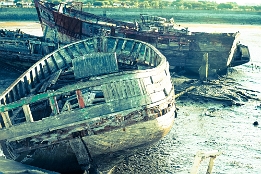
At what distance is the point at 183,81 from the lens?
19.1 metres

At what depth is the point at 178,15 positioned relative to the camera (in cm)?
5856

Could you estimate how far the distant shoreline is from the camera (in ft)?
177

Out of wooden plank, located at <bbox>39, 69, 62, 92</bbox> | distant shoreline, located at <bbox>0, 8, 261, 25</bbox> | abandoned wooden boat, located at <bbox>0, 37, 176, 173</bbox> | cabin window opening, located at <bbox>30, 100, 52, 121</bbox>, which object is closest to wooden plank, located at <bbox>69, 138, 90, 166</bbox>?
abandoned wooden boat, located at <bbox>0, 37, 176, 173</bbox>

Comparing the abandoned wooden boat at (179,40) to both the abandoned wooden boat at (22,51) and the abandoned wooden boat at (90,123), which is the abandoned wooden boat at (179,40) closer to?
the abandoned wooden boat at (22,51)

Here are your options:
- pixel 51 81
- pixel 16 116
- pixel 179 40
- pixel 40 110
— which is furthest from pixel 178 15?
pixel 16 116

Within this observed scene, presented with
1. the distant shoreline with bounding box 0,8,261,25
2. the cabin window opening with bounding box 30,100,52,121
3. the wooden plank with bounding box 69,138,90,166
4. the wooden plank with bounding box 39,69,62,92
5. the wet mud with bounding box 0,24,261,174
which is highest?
the distant shoreline with bounding box 0,8,261,25

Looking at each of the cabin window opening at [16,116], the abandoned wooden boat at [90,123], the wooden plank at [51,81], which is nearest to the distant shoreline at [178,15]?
the wooden plank at [51,81]

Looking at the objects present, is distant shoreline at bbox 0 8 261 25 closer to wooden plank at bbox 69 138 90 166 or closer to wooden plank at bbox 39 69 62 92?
wooden plank at bbox 39 69 62 92

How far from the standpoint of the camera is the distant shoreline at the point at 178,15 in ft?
177

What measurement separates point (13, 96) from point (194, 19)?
5163cm

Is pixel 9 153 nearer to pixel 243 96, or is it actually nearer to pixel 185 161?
pixel 185 161

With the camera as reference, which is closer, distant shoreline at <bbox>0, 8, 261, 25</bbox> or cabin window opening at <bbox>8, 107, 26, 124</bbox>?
cabin window opening at <bbox>8, 107, 26, 124</bbox>

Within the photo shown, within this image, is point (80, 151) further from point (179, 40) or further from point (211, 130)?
point (179, 40)

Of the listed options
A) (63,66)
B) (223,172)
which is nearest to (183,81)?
(63,66)
